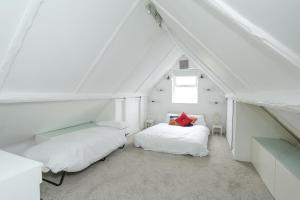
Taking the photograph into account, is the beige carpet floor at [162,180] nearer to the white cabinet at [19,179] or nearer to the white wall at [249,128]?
the white wall at [249,128]

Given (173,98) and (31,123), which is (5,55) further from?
(173,98)

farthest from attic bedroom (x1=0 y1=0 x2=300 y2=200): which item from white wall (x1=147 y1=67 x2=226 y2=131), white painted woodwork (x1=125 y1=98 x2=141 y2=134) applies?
white wall (x1=147 y1=67 x2=226 y2=131)

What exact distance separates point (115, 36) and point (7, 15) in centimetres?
125

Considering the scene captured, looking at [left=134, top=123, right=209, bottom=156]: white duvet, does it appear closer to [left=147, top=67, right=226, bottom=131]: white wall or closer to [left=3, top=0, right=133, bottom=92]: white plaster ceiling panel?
[left=147, top=67, right=226, bottom=131]: white wall

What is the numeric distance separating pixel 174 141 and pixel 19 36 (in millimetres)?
2924

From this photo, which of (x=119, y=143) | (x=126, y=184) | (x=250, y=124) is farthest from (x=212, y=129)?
(x=126, y=184)

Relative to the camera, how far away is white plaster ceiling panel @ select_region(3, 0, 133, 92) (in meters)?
1.55

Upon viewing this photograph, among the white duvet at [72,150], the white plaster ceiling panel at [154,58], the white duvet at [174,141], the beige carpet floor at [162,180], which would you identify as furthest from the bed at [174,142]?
the white plaster ceiling panel at [154,58]

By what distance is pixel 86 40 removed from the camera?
6.57ft

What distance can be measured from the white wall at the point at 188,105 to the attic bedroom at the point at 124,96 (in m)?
1.53

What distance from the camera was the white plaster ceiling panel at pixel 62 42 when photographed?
155 cm

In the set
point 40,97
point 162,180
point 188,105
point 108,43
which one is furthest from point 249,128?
point 40,97

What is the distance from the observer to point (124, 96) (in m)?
4.36

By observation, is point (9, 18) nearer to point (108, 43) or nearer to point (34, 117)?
point (108, 43)
